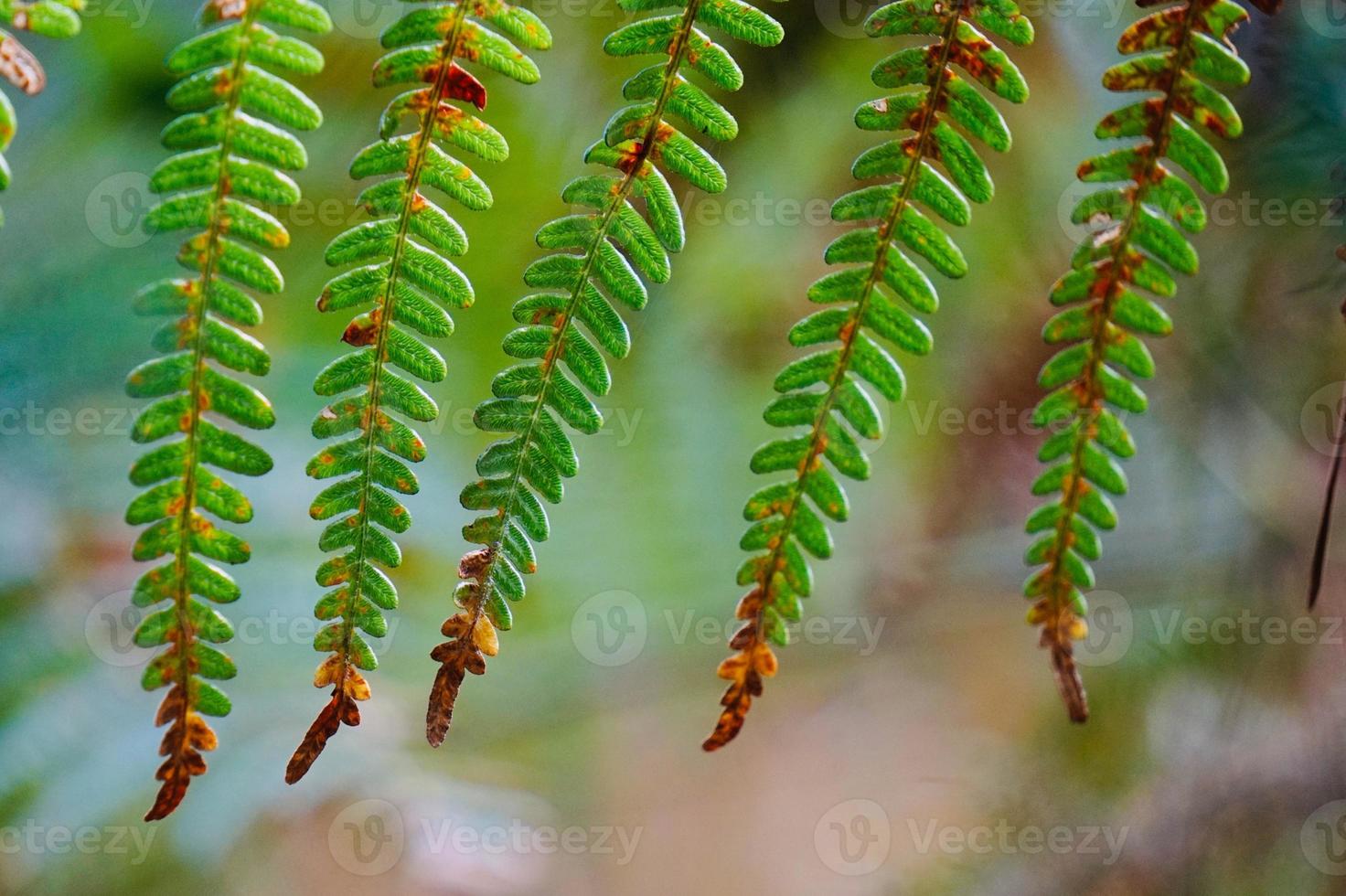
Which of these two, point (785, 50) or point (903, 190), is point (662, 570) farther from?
point (903, 190)

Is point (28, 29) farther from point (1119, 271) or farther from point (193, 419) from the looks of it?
point (1119, 271)

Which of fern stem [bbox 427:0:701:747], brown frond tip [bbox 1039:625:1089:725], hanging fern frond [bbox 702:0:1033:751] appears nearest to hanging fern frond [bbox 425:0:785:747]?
fern stem [bbox 427:0:701:747]

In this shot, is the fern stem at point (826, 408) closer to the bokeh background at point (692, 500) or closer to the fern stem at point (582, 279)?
the fern stem at point (582, 279)

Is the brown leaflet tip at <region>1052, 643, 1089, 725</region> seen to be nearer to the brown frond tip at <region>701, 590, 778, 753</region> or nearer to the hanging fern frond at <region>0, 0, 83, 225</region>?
the brown frond tip at <region>701, 590, 778, 753</region>

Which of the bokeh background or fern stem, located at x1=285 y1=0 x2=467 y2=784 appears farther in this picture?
the bokeh background

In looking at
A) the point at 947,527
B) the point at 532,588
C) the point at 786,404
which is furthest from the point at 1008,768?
the point at 786,404

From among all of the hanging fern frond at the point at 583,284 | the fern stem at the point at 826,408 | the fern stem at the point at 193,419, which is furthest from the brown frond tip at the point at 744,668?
the fern stem at the point at 193,419
